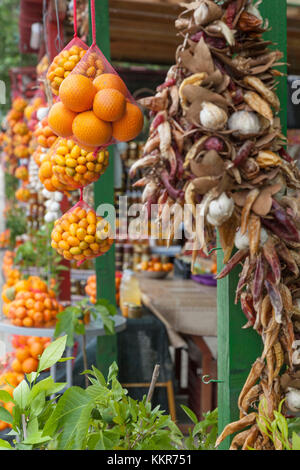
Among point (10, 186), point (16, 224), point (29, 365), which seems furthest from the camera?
point (10, 186)

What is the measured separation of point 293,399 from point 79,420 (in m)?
0.45

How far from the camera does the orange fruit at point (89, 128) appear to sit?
3.83 ft

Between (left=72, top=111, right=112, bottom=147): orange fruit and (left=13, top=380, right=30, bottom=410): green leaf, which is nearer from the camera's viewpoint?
(left=13, top=380, right=30, bottom=410): green leaf

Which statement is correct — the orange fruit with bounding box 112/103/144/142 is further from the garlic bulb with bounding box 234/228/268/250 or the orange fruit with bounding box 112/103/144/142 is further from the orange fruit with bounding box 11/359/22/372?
the orange fruit with bounding box 11/359/22/372

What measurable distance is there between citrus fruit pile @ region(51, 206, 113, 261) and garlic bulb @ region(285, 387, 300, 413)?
78cm

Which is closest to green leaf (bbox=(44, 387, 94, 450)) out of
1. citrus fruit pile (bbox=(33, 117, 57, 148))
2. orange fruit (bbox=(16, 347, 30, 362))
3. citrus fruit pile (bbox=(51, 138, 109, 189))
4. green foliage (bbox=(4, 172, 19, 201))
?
citrus fruit pile (bbox=(51, 138, 109, 189))

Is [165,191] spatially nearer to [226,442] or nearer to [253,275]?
[253,275]

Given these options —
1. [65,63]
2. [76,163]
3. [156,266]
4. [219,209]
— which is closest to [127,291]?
[156,266]

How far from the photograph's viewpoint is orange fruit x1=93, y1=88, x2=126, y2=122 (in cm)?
114

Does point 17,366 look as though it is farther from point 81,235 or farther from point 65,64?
→ point 65,64

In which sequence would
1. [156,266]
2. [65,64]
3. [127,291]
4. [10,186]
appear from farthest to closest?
[10,186] → [156,266] → [127,291] → [65,64]

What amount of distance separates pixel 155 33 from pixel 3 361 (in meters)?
2.42

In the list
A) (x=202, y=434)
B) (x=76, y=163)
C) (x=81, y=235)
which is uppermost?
(x=76, y=163)

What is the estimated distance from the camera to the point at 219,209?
85 centimetres
